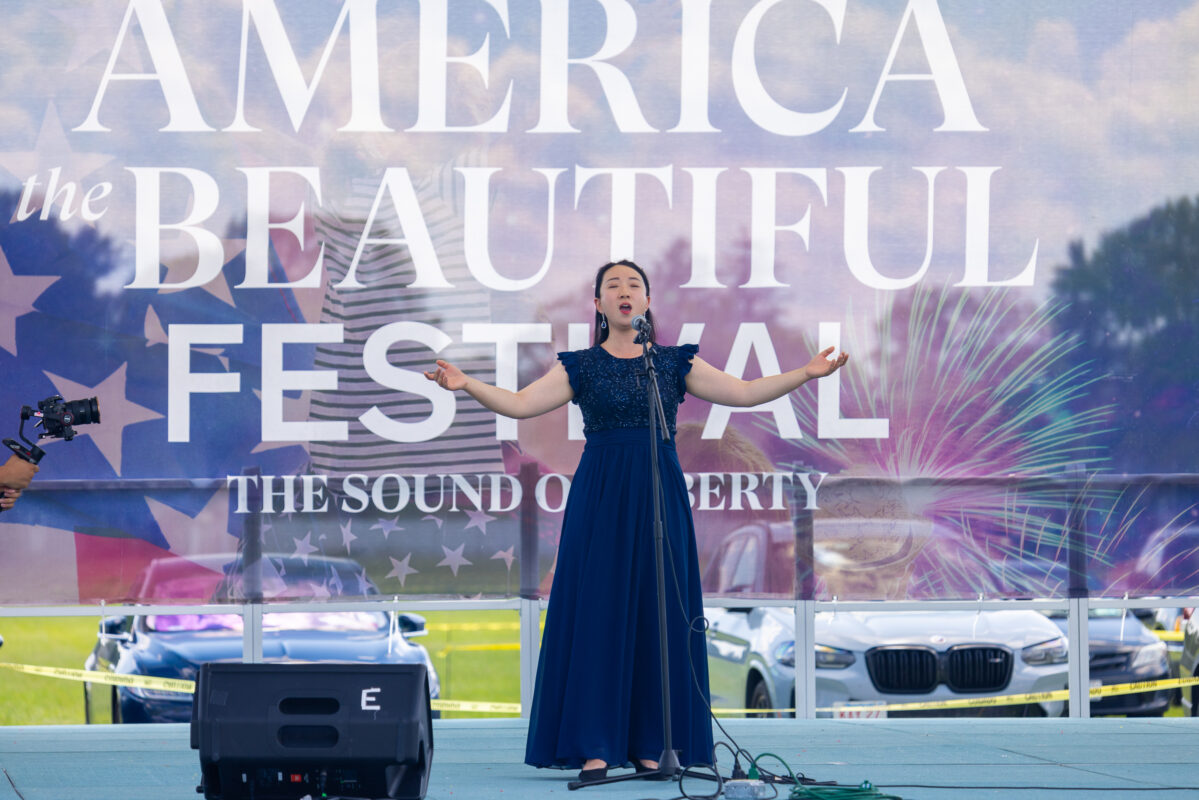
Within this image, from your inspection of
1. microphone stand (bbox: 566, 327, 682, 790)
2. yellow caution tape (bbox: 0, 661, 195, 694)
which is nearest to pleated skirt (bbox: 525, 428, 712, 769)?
microphone stand (bbox: 566, 327, 682, 790)

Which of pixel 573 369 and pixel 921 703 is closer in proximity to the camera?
pixel 573 369

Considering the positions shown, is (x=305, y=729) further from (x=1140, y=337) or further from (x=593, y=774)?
(x=1140, y=337)

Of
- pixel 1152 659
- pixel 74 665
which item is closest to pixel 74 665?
pixel 74 665

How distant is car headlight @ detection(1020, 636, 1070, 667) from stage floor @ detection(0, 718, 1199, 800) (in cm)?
51

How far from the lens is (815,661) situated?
21.4 ft

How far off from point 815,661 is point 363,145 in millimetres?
3050

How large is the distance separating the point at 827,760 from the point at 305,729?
6.69 ft

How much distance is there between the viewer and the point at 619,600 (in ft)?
14.2

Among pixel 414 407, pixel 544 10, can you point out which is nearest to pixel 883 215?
pixel 544 10

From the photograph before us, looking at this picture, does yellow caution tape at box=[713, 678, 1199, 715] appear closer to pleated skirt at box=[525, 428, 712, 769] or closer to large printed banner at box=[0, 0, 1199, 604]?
large printed banner at box=[0, 0, 1199, 604]

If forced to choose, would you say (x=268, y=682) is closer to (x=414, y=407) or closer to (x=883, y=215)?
(x=414, y=407)

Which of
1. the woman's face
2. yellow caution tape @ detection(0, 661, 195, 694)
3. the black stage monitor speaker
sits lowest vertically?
yellow caution tape @ detection(0, 661, 195, 694)

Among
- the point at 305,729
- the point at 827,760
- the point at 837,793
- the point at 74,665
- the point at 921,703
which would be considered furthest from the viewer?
the point at 74,665

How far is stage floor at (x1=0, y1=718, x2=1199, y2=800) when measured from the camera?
420cm
